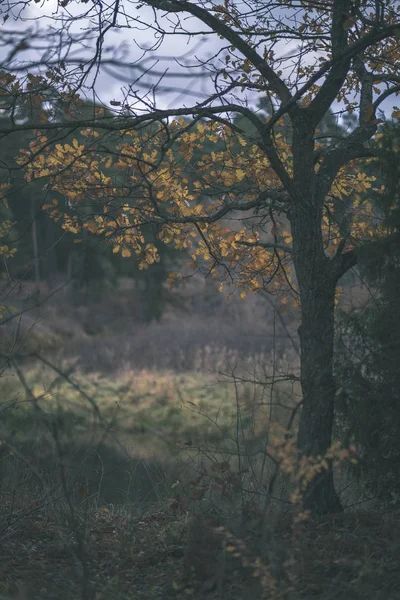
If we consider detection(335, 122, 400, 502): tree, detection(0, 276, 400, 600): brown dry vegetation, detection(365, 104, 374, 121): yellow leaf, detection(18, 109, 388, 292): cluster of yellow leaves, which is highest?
detection(365, 104, 374, 121): yellow leaf

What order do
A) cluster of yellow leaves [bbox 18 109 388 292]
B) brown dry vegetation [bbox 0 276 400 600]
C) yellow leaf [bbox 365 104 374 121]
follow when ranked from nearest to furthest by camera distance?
brown dry vegetation [bbox 0 276 400 600] → yellow leaf [bbox 365 104 374 121] → cluster of yellow leaves [bbox 18 109 388 292]

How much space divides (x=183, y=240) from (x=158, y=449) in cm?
826

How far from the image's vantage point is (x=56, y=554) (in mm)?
5414

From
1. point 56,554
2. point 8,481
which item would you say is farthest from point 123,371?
point 56,554

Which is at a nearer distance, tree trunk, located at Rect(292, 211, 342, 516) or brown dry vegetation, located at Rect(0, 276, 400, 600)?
brown dry vegetation, located at Rect(0, 276, 400, 600)

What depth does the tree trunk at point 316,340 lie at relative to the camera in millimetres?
5664

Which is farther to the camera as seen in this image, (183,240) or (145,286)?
(145,286)

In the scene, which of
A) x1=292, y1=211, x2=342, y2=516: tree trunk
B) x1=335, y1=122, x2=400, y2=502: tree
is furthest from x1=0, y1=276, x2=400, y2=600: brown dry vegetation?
x1=335, y1=122, x2=400, y2=502: tree

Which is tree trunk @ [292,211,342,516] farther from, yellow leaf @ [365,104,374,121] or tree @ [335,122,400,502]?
yellow leaf @ [365,104,374,121]

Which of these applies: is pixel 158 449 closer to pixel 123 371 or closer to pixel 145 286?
pixel 123 371

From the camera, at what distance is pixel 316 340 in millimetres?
5812

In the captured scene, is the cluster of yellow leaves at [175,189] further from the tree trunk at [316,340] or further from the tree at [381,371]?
the tree at [381,371]

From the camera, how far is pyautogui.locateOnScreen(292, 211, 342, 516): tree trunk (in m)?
5.66

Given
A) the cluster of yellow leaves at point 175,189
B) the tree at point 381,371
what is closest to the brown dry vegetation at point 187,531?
the tree at point 381,371
